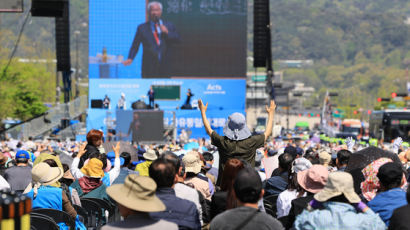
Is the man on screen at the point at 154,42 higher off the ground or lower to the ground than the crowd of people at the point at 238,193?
higher

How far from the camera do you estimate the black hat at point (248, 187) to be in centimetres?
478

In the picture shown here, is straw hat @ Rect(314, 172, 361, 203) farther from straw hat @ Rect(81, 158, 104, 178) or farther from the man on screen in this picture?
the man on screen

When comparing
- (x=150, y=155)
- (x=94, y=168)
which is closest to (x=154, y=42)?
(x=150, y=155)

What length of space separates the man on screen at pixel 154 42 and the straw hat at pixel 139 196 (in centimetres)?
4150

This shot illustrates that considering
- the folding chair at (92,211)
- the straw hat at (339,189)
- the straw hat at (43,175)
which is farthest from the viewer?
the folding chair at (92,211)

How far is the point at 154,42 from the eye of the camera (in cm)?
4628

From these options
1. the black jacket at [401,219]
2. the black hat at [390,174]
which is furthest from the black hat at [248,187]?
the black hat at [390,174]

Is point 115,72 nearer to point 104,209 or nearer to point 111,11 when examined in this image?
point 111,11

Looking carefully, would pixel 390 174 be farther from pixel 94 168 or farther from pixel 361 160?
pixel 94 168

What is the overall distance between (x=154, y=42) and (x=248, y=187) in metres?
42.0

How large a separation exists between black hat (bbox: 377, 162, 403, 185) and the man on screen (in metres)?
40.7

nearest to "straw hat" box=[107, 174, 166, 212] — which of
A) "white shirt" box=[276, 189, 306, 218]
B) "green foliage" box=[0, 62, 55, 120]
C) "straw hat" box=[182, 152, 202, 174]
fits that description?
"white shirt" box=[276, 189, 306, 218]

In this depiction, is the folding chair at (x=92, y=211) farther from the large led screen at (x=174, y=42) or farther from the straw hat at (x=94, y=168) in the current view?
the large led screen at (x=174, y=42)

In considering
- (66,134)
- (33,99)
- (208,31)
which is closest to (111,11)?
(208,31)
